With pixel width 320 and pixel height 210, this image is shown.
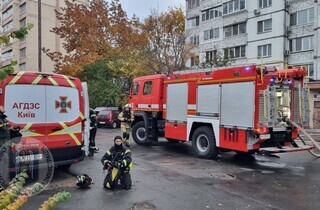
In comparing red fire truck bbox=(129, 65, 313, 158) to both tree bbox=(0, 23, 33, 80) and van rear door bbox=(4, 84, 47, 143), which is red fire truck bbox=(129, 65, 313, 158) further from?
tree bbox=(0, 23, 33, 80)

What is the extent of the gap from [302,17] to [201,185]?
86.6 ft

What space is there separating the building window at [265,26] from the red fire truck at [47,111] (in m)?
27.1

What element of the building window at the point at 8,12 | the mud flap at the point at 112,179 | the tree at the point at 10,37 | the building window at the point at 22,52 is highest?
the building window at the point at 8,12

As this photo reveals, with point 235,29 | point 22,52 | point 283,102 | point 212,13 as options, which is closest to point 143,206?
point 283,102

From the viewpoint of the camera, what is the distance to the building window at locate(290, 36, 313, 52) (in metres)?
27.8

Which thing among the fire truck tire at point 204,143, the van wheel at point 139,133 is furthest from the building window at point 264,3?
the fire truck tire at point 204,143

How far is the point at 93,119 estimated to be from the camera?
1049 centimetres

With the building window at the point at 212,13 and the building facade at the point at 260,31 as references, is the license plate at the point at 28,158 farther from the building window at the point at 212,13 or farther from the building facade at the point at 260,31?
the building window at the point at 212,13

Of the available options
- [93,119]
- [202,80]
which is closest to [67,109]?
[93,119]

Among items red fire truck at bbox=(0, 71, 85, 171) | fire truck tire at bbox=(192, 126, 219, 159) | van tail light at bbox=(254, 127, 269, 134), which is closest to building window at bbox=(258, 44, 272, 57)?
fire truck tire at bbox=(192, 126, 219, 159)

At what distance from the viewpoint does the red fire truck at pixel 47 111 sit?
234 inches

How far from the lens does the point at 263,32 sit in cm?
3075

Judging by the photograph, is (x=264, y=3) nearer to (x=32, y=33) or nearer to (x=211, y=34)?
(x=211, y=34)

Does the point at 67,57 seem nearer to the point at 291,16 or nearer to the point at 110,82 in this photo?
→ the point at 110,82
